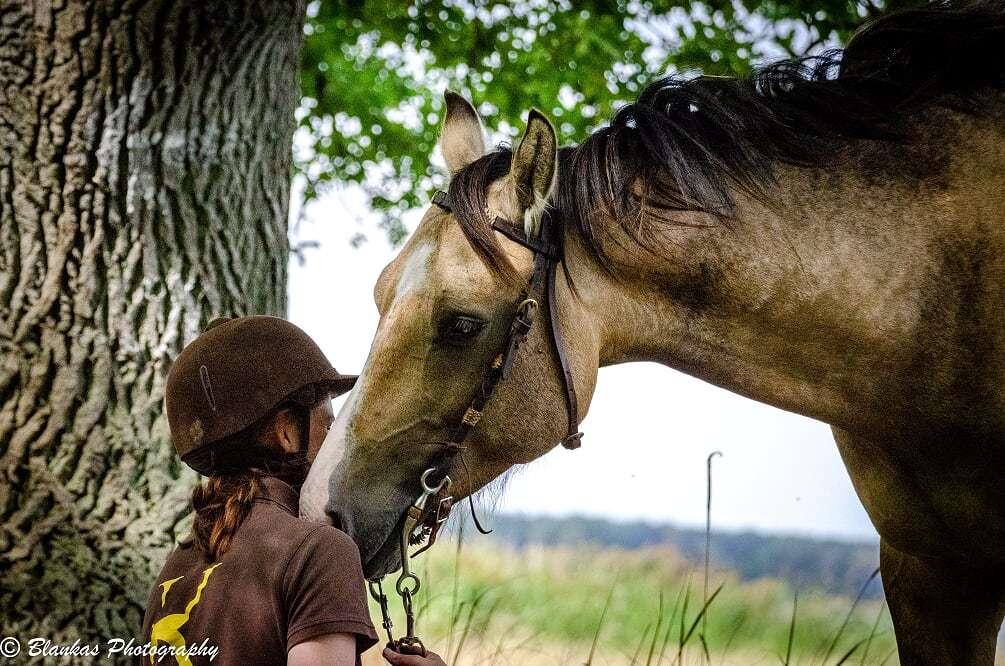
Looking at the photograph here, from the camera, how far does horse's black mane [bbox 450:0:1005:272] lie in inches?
95.7

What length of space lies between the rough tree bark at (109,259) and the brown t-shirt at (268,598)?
50.9 inches

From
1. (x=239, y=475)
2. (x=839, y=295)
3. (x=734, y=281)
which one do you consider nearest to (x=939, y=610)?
(x=839, y=295)

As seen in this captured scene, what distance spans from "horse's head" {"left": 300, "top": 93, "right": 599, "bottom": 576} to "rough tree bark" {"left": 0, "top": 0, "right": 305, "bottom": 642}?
4.02ft

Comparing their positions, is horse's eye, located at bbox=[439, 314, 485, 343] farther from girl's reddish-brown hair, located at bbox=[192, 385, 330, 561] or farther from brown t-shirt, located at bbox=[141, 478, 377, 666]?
brown t-shirt, located at bbox=[141, 478, 377, 666]

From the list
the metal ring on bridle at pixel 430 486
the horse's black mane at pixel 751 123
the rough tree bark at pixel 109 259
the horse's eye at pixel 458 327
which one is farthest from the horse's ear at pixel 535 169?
the rough tree bark at pixel 109 259

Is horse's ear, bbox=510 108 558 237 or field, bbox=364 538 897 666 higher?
horse's ear, bbox=510 108 558 237

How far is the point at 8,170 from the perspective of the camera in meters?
3.25

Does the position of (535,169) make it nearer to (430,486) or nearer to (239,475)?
(430,486)

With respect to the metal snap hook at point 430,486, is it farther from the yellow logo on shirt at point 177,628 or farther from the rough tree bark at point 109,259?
the rough tree bark at point 109,259

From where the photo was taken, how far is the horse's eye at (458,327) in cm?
232

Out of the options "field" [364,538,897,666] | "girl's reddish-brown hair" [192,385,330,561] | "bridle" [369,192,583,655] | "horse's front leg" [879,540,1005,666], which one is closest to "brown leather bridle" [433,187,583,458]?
"bridle" [369,192,583,655]

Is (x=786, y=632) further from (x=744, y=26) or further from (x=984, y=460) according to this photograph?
(x=744, y=26)

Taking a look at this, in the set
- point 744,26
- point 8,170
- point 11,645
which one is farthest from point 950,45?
point 744,26

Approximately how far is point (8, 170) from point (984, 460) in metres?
3.31
